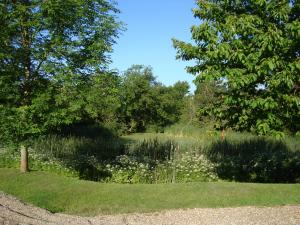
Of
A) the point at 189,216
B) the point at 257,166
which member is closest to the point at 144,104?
the point at 257,166

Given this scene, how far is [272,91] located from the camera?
29.6 feet

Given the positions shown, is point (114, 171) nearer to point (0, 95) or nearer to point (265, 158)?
point (0, 95)

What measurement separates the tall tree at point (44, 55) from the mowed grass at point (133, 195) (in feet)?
5.19

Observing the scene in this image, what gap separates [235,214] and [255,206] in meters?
0.98

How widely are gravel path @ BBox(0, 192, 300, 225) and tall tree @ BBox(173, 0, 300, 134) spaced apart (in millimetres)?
1860

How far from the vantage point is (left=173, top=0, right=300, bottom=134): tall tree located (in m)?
8.71

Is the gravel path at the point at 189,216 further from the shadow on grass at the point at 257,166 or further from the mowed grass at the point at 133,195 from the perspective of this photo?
the shadow on grass at the point at 257,166

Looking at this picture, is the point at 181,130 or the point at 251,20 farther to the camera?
the point at 181,130

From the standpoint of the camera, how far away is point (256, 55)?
8.81m

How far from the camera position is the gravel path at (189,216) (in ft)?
26.4

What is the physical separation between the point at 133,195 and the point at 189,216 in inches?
75.2

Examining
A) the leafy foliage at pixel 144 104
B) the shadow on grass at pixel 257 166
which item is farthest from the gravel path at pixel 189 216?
the leafy foliage at pixel 144 104

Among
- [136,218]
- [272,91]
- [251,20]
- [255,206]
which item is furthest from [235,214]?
[251,20]

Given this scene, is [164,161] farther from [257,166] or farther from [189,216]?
[189,216]
